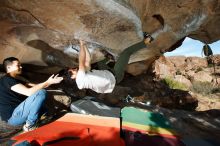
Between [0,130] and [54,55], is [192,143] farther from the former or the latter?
[54,55]

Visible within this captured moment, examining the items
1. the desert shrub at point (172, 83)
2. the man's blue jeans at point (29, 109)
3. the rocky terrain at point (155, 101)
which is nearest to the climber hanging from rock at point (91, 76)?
the man's blue jeans at point (29, 109)

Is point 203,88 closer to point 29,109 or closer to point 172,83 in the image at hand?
point 172,83

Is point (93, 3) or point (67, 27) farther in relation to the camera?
point (67, 27)

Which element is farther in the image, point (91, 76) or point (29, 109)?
point (91, 76)

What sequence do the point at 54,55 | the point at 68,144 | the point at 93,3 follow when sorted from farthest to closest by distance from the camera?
the point at 54,55 < the point at 93,3 < the point at 68,144

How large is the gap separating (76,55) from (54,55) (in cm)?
69

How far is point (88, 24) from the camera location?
7.39 meters

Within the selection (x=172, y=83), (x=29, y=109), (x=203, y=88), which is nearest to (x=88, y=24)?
(x=29, y=109)

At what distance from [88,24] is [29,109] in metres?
2.96

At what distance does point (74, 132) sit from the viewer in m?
5.22

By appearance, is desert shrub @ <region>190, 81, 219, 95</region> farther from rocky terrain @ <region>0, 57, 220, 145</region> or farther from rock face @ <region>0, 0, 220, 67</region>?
rock face @ <region>0, 0, 220, 67</region>

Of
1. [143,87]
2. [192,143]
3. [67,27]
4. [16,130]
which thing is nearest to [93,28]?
[67,27]

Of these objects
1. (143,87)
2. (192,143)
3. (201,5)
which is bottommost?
(192,143)

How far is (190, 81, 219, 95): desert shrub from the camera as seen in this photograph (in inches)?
1043
